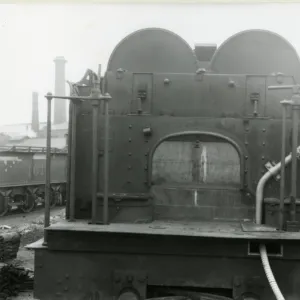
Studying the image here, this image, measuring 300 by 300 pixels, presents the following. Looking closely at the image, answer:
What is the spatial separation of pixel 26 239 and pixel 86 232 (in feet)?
27.2

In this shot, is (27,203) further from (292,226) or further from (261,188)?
(292,226)

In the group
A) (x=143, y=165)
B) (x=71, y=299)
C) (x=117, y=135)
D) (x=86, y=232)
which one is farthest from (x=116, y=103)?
(x=71, y=299)

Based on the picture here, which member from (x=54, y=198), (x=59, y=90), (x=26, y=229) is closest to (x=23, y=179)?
(x=54, y=198)

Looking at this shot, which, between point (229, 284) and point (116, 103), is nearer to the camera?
point (229, 284)

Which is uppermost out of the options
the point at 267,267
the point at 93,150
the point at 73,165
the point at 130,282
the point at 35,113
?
the point at 35,113

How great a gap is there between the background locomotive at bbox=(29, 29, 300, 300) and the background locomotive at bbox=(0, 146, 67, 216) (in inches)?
542

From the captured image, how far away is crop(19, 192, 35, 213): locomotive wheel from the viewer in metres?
20.1

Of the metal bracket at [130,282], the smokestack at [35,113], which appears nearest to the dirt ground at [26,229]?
the metal bracket at [130,282]

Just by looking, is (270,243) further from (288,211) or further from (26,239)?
(26,239)

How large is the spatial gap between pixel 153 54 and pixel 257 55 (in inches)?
52.1

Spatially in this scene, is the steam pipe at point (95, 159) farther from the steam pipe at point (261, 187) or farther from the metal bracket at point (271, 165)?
the metal bracket at point (271, 165)

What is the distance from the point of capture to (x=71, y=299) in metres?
5.10

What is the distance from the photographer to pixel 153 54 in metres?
6.19

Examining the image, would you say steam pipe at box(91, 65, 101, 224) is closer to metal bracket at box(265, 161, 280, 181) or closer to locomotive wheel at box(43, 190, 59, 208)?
metal bracket at box(265, 161, 280, 181)
